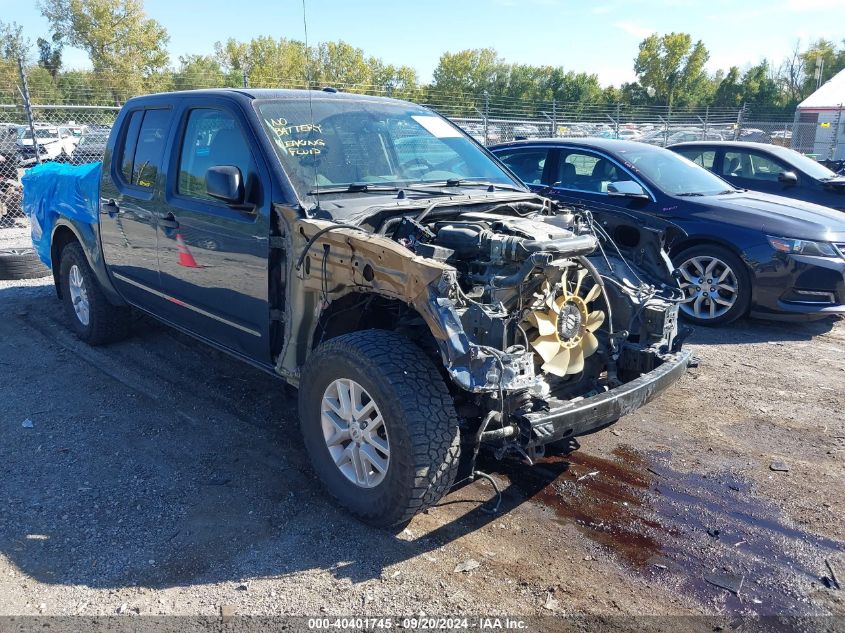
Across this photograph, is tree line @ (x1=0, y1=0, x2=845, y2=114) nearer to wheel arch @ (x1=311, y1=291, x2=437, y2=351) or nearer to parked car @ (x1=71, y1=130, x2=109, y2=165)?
parked car @ (x1=71, y1=130, x2=109, y2=165)

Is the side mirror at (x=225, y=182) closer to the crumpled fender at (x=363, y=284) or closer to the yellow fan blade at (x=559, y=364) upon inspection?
the crumpled fender at (x=363, y=284)

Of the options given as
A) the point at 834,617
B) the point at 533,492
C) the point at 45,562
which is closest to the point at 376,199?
the point at 533,492

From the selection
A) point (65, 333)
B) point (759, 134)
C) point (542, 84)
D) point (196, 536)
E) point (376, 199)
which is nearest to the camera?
point (196, 536)

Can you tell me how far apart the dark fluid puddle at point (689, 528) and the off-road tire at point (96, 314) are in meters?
3.77

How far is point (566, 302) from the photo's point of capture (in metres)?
3.69

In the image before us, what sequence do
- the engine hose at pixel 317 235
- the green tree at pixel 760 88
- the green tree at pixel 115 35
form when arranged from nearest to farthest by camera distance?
the engine hose at pixel 317 235
the green tree at pixel 115 35
the green tree at pixel 760 88

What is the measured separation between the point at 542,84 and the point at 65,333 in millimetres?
67035

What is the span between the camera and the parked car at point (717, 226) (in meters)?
6.40

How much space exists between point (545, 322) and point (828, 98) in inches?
1340

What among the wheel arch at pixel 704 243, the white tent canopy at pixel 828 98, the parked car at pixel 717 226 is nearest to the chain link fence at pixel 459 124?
the white tent canopy at pixel 828 98

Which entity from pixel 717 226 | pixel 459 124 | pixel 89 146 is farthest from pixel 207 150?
pixel 89 146

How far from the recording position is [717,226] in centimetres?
670

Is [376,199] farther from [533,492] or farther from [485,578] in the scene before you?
[485,578]

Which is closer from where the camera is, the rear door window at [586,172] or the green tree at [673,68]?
the rear door window at [586,172]
